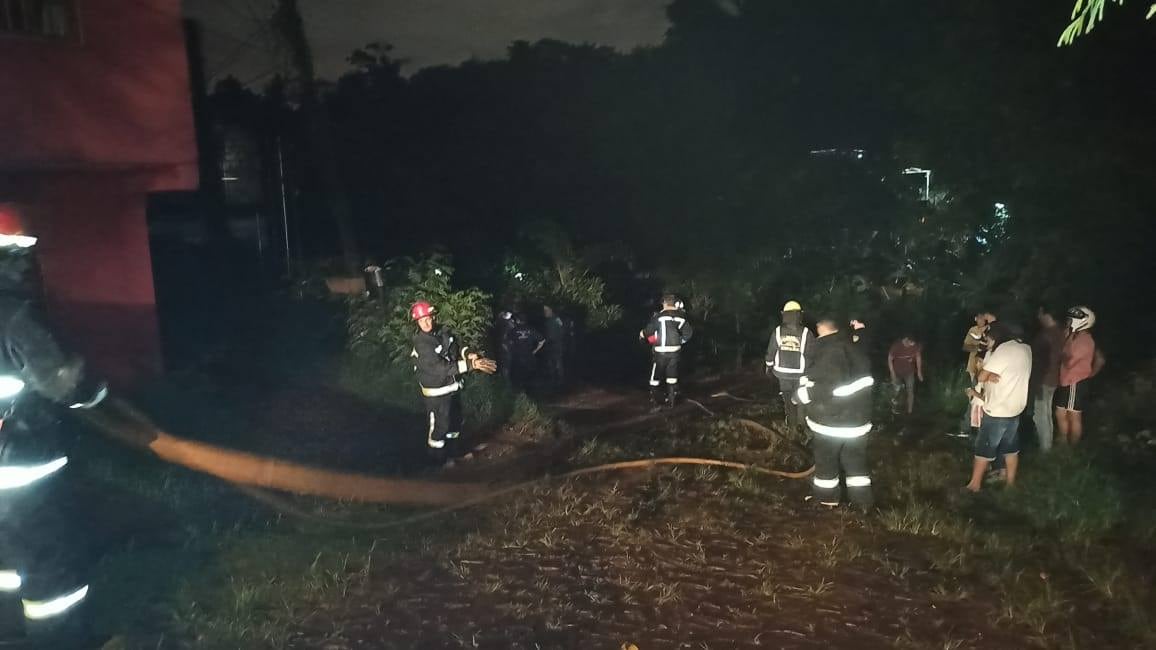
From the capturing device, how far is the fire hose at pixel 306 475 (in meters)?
7.18

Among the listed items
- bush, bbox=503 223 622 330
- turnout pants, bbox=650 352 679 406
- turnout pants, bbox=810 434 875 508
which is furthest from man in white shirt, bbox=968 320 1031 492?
bush, bbox=503 223 622 330

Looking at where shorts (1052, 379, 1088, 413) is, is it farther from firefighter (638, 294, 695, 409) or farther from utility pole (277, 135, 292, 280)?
utility pole (277, 135, 292, 280)

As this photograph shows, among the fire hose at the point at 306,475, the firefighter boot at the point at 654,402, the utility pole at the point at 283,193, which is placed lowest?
the firefighter boot at the point at 654,402

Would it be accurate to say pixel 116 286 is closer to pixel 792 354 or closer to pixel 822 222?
pixel 792 354

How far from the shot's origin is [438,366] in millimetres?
7477

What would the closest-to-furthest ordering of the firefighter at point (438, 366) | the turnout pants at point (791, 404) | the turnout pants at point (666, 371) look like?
1. the firefighter at point (438, 366)
2. the turnout pants at point (791, 404)
3. the turnout pants at point (666, 371)

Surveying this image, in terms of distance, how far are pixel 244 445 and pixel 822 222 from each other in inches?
508

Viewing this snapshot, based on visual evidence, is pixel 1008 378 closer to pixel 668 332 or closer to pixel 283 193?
pixel 668 332

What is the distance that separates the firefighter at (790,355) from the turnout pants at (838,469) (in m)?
1.98

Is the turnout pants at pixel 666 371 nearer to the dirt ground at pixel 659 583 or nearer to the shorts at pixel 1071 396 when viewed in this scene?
the dirt ground at pixel 659 583

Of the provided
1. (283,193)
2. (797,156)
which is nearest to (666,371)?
(797,156)

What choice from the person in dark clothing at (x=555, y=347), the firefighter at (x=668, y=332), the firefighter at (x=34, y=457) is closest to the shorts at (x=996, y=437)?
the firefighter at (x=668, y=332)

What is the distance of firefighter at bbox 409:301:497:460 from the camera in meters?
7.44

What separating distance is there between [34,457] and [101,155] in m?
5.52
